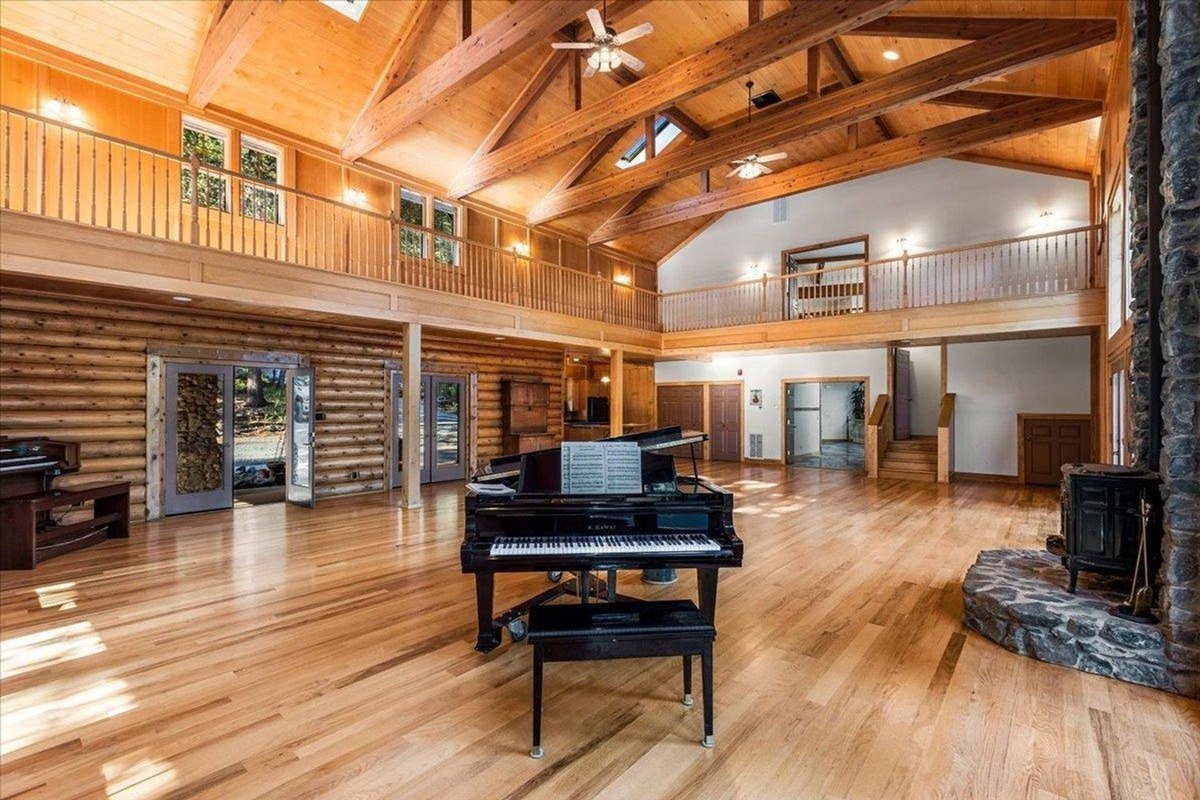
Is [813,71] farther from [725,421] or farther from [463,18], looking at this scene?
[725,421]

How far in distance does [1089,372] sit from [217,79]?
13.7 metres

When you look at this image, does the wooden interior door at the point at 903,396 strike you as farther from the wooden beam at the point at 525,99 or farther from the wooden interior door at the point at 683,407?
the wooden beam at the point at 525,99

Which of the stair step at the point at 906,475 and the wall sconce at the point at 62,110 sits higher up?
the wall sconce at the point at 62,110

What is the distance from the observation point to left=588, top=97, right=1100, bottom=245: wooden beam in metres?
6.86

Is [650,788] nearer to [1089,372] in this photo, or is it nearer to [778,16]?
[778,16]

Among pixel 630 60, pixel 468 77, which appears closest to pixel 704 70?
pixel 630 60

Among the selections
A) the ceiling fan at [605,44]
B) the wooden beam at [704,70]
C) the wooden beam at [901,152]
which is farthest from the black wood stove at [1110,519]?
the wooden beam at [901,152]

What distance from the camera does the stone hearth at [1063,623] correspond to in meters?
2.79

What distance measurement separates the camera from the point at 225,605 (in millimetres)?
3854

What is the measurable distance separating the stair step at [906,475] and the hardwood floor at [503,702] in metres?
6.15

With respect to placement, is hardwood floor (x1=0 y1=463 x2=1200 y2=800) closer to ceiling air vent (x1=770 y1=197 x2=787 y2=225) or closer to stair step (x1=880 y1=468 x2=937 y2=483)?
stair step (x1=880 y1=468 x2=937 y2=483)

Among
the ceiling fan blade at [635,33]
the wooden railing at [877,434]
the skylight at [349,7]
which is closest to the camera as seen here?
the ceiling fan blade at [635,33]

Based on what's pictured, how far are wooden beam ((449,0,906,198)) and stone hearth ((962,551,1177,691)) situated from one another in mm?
4594

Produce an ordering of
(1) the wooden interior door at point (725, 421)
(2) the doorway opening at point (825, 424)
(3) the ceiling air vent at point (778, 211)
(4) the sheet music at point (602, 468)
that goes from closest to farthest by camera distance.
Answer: (4) the sheet music at point (602, 468) < (2) the doorway opening at point (825, 424) < (3) the ceiling air vent at point (778, 211) < (1) the wooden interior door at point (725, 421)
